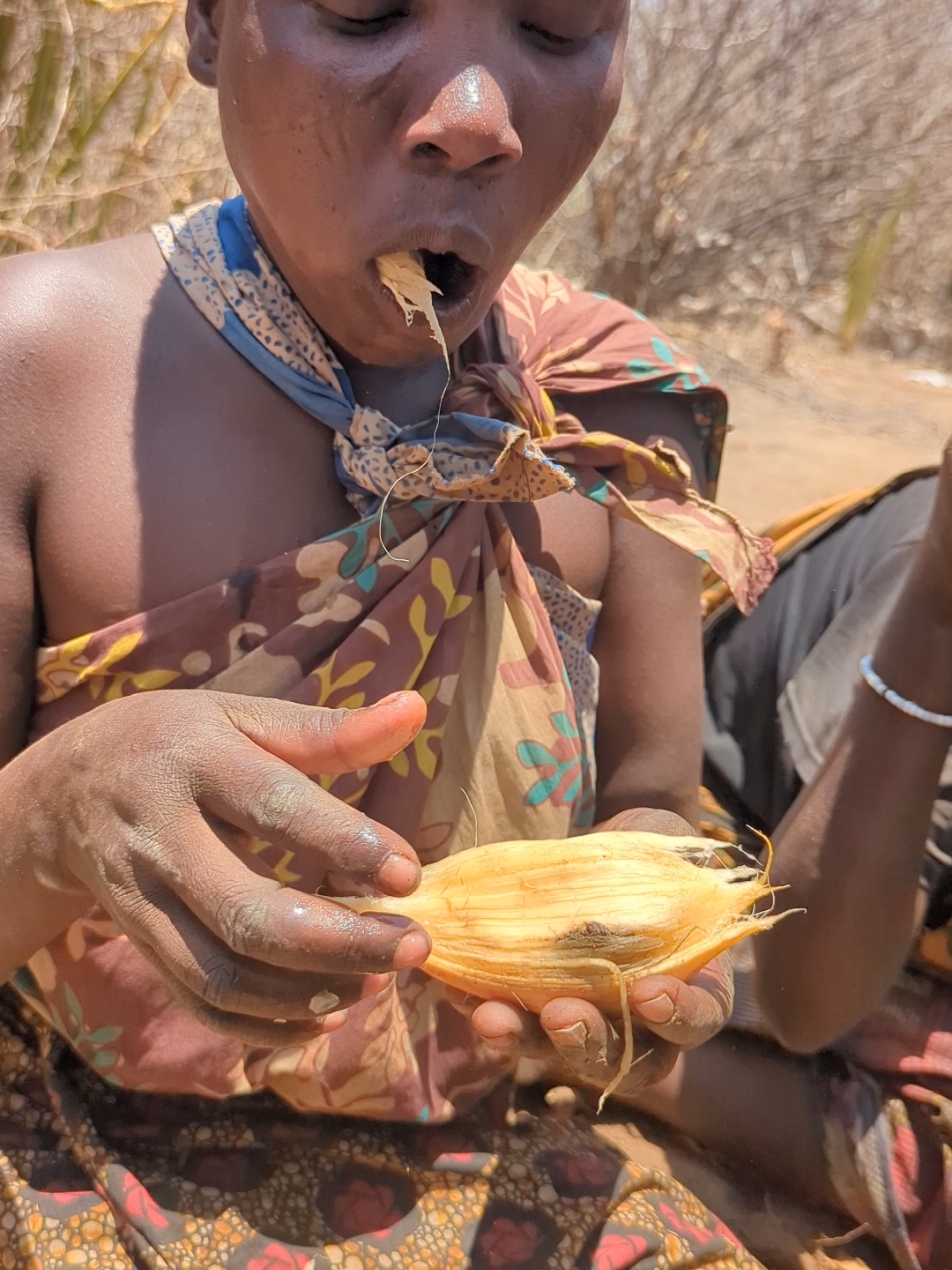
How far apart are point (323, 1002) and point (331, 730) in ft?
0.66

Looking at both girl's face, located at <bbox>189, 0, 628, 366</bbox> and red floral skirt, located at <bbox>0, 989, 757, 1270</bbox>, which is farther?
red floral skirt, located at <bbox>0, 989, 757, 1270</bbox>

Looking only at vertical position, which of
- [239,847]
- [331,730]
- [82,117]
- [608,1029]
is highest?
[82,117]

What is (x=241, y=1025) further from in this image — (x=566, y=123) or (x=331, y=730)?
(x=566, y=123)

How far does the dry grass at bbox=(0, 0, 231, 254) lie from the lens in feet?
9.81

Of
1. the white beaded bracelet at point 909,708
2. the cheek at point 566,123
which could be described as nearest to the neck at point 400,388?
the cheek at point 566,123

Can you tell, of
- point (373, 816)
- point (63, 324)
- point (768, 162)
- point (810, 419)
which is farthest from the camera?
point (768, 162)

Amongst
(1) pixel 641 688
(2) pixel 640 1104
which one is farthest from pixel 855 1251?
(1) pixel 641 688

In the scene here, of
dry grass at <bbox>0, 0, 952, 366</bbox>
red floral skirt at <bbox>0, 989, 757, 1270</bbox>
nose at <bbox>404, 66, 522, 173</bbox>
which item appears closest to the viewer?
nose at <bbox>404, 66, 522, 173</bbox>

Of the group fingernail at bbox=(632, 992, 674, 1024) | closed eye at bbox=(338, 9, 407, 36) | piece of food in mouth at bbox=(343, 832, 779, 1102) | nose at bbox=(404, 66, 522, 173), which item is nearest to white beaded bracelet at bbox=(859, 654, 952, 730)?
piece of food in mouth at bbox=(343, 832, 779, 1102)

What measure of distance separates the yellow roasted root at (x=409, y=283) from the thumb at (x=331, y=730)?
33 centimetres

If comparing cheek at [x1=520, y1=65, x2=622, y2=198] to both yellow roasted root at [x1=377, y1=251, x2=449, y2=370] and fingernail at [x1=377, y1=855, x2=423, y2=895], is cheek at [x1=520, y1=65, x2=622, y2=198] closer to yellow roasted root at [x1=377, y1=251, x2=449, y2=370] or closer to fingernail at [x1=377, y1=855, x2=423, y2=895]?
yellow roasted root at [x1=377, y1=251, x2=449, y2=370]

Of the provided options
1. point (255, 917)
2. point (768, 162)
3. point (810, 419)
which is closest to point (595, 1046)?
point (255, 917)

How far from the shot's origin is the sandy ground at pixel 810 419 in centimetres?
507

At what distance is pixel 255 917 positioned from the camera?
781 mm
